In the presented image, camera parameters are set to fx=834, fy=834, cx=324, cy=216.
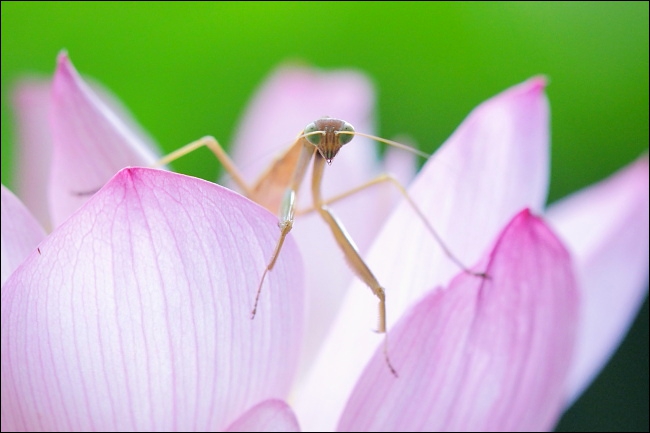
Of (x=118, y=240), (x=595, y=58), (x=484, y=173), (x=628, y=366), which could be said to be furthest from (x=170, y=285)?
(x=595, y=58)

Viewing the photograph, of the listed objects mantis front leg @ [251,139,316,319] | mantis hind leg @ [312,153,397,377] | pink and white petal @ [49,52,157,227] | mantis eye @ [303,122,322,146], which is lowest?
mantis hind leg @ [312,153,397,377]

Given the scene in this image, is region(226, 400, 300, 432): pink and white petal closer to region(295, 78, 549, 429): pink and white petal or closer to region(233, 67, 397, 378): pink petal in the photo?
region(295, 78, 549, 429): pink and white petal

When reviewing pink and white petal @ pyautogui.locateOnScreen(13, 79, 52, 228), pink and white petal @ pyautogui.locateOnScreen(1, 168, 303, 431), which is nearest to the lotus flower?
pink and white petal @ pyautogui.locateOnScreen(1, 168, 303, 431)

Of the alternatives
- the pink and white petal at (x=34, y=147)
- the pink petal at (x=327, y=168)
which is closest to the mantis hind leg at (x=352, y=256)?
the pink petal at (x=327, y=168)

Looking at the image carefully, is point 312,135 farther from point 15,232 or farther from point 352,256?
point 15,232

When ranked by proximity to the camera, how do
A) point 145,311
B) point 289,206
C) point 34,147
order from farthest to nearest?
point 34,147 < point 289,206 < point 145,311

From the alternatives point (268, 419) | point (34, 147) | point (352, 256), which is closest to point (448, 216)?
point (352, 256)

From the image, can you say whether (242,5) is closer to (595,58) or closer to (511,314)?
(595,58)
